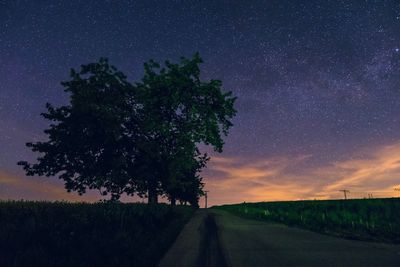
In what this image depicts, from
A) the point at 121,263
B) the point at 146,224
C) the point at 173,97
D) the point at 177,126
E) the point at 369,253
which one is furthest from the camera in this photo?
the point at 177,126

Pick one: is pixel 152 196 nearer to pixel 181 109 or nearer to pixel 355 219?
pixel 181 109

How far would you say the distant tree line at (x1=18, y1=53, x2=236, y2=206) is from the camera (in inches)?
1089

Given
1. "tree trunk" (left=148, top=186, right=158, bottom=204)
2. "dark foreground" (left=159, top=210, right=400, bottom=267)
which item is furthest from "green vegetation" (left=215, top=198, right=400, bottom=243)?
"tree trunk" (left=148, top=186, right=158, bottom=204)

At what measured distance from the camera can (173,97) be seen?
87.7 ft

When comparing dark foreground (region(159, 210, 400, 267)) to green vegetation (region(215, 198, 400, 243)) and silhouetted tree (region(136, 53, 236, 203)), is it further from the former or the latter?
silhouetted tree (region(136, 53, 236, 203))

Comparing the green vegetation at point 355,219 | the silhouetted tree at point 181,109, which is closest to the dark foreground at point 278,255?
the green vegetation at point 355,219

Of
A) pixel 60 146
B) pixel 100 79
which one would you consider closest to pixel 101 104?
pixel 100 79

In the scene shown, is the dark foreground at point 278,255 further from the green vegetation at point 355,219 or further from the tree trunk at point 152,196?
the tree trunk at point 152,196

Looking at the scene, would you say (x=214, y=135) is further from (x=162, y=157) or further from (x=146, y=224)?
(x=146, y=224)

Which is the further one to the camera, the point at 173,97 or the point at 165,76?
the point at 165,76

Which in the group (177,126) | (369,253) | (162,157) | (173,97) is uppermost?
(173,97)

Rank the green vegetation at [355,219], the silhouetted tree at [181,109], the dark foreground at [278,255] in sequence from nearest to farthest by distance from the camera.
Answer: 1. the dark foreground at [278,255]
2. the green vegetation at [355,219]
3. the silhouetted tree at [181,109]

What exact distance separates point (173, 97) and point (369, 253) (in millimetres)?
19300

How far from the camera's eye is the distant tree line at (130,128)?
27656 millimetres
